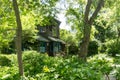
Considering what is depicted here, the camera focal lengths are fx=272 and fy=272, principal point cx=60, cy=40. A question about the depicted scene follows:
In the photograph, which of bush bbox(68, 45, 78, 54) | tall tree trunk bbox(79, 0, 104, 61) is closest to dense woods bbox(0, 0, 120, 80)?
tall tree trunk bbox(79, 0, 104, 61)

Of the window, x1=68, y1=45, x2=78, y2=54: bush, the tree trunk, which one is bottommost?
x1=68, y1=45, x2=78, y2=54: bush

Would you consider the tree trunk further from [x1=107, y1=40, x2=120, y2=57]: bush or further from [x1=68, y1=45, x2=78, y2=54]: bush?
[x1=68, y1=45, x2=78, y2=54]: bush

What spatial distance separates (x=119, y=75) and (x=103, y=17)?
104 ft

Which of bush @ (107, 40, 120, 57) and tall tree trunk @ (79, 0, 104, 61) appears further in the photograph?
bush @ (107, 40, 120, 57)

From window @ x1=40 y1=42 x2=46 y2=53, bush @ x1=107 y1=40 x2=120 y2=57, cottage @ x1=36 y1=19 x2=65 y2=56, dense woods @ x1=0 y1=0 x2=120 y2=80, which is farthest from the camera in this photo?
cottage @ x1=36 y1=19 x2=65 y2=56

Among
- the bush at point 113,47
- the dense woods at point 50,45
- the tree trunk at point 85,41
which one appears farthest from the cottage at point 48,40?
the tree trunk at point 85,41

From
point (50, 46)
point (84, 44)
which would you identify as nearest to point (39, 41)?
point (50, 46)

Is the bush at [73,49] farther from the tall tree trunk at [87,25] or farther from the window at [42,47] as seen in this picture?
the tall tree trunk at [87,25]

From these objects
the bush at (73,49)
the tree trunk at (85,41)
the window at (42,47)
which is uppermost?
the tree trunk at (85,41)

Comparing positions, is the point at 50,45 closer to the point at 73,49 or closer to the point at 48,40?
the point at 48,40

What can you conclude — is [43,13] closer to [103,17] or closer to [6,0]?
[6,0]

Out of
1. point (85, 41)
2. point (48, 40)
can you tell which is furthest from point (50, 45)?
point (85, 41)

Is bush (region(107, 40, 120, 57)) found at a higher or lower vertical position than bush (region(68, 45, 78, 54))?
higher

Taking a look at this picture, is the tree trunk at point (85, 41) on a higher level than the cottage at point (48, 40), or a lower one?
higher
